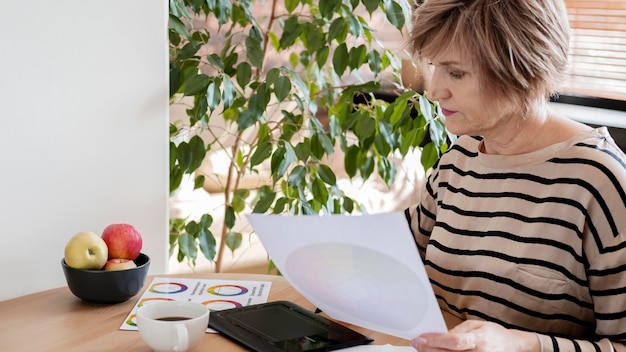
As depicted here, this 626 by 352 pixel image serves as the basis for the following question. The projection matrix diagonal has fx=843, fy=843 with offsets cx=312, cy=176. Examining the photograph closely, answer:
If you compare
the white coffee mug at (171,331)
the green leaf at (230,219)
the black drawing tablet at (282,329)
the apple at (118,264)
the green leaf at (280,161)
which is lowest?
the green leaf at (230,219)

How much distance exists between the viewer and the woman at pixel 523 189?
1.45 meters

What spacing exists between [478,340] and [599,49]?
2865mm

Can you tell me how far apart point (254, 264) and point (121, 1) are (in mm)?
2057

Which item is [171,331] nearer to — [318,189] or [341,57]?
[318,189]

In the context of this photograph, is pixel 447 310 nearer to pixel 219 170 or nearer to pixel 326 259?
pixel 326 259

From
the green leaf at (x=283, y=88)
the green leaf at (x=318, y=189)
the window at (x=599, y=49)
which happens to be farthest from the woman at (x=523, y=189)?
the window at (x=599, y=49)

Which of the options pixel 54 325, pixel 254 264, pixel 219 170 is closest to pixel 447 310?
pixel 54 325

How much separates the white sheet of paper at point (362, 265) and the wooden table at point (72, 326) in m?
0.16

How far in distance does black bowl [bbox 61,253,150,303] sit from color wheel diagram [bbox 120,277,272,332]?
4 cm

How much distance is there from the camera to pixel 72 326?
1466 millimetres

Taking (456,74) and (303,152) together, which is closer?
(456,74)

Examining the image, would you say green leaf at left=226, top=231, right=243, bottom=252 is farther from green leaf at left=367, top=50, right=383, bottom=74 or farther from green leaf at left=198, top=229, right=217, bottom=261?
green leaf at left=367, top=50, right=383, bottom=74

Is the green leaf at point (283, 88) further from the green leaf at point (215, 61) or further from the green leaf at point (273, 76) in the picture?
the green leaf at point (215, 61)

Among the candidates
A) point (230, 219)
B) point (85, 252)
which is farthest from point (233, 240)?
point (85, 252)
